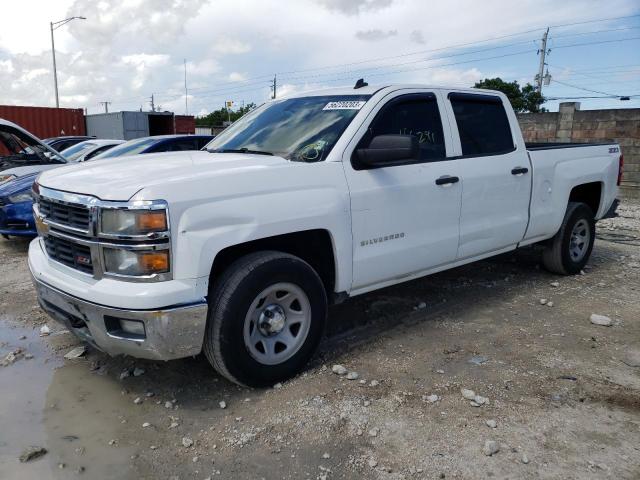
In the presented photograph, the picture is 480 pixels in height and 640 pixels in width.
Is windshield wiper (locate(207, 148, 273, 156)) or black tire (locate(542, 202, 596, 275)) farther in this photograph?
black tire (locate(542, 202, 596, 275))

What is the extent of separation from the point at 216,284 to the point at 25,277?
3.91 metres

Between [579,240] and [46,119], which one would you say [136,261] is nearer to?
[579,240]

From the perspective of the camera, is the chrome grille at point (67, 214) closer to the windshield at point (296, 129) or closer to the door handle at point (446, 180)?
the windshield at point (296, 129)

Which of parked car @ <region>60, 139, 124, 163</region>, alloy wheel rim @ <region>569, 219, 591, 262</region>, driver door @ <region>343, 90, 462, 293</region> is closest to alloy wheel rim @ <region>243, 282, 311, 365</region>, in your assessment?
driver door @ <region>343, 90, 462, 293</region>

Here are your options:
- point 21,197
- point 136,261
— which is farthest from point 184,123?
point 136,261

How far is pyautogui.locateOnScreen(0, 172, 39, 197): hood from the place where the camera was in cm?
715

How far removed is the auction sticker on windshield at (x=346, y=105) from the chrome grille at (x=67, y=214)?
74.9 inches

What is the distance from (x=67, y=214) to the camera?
3.21 metres

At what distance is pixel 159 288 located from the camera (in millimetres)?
2895

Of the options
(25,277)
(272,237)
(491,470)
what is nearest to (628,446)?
(491,470)

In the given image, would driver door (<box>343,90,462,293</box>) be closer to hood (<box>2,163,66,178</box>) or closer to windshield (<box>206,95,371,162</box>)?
windshield (<box>206,95,371,162</box>)

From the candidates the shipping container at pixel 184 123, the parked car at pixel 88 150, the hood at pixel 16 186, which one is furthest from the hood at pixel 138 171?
the shipping container at pixel 184 123

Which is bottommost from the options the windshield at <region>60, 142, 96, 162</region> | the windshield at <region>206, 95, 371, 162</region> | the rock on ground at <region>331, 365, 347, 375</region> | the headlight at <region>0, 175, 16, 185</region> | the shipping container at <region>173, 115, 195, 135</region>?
the rock on ground at <region>331, 365, 347, 375</region>

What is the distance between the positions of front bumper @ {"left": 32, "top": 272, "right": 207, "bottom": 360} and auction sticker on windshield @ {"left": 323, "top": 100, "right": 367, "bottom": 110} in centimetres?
183
